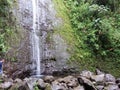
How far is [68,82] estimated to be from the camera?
8.00 m

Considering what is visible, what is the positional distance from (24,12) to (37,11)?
0.47 metres

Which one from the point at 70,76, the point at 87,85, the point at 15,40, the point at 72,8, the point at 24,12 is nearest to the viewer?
the point at 87,85

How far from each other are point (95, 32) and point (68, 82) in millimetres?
2429

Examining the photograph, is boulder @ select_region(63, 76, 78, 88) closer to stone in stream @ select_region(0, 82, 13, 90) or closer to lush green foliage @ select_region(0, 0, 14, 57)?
stone in stream @ select_region(0, 82, 13, 90)

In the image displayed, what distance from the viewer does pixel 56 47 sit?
9.31 metres

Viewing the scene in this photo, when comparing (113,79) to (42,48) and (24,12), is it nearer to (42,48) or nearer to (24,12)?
(42,48)

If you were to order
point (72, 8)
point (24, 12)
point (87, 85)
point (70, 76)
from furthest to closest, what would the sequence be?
point (72, 8)
point (24, 12)
point (70, 76)
point (87, 85)

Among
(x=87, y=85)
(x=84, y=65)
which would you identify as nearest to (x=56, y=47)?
(x=84, y=65)

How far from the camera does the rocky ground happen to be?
7262 mm

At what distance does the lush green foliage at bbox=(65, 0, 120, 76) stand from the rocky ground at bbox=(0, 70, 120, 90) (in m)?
0.83

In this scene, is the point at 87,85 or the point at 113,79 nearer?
the point at 87,85

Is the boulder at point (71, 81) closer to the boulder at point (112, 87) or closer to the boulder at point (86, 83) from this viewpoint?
the boulder at point (86, 83)

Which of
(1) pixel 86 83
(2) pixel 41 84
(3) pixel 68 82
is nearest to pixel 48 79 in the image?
(3) pixel 68 82

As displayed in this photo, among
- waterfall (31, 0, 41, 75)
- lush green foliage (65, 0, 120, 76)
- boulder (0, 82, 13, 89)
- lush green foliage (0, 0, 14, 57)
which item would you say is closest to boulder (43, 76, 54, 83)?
waterfall (31, 0, 41, 75)
